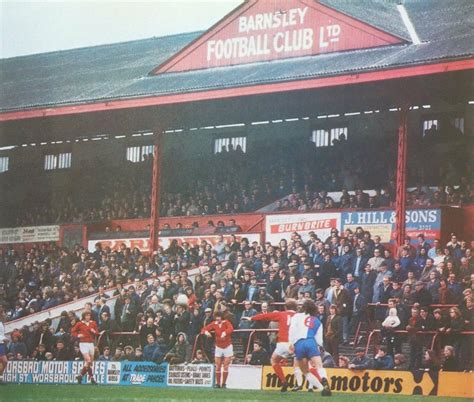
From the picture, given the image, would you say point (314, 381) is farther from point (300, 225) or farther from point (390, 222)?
point (300, 225)

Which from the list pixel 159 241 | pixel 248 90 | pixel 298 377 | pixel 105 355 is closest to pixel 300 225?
pixel 248 90

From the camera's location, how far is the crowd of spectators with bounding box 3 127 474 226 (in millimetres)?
21031

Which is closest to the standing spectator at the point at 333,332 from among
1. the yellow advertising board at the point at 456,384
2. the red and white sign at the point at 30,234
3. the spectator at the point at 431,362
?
the spectator at the point at 431,362

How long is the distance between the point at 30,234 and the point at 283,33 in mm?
8114

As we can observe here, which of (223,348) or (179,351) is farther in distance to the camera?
(179,351)

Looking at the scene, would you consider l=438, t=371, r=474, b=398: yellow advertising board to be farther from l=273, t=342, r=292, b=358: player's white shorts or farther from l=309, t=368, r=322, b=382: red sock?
l=273, t=342, r=292, b=358: player's white shorts

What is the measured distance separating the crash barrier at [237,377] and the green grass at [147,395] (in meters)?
0.24

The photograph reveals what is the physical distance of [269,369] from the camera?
19.3 meters

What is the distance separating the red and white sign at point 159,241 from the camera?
880 inches

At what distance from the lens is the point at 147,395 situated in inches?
774

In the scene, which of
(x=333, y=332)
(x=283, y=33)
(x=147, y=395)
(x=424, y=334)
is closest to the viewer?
(x=424, y=334)

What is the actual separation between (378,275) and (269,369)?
263 cm

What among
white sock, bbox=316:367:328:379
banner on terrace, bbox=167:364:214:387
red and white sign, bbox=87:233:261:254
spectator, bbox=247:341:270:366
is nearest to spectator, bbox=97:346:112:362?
banner on terrace, bbox=167:364:214:387

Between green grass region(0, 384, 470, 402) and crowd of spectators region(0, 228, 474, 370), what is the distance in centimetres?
77
